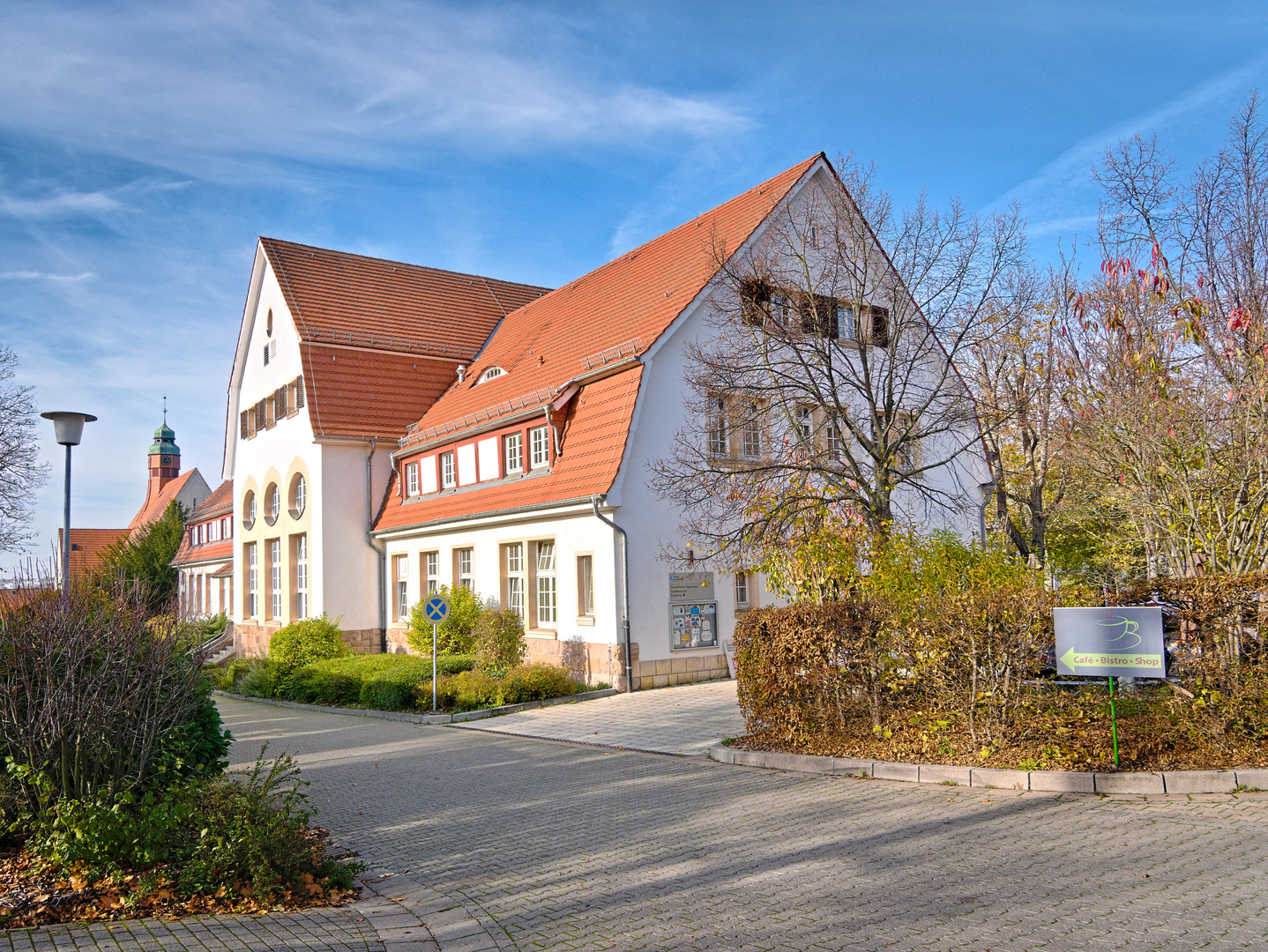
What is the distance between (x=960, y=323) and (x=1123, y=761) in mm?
6390

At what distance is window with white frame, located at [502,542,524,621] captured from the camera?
20.2 meters

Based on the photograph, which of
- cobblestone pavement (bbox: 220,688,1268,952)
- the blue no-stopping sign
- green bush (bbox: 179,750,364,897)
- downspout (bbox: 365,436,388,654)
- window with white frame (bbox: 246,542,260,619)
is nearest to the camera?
cobblestone pavement (bbox: 220,688,1268,952)

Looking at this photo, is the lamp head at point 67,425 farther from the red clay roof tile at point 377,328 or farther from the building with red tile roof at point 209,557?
the building with red tile roof at point 209,557

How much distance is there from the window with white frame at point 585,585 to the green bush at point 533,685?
155cm

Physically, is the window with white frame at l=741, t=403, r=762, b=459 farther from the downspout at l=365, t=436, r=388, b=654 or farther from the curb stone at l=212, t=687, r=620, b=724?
the downspout at l=365, t=436, r=388, b=654

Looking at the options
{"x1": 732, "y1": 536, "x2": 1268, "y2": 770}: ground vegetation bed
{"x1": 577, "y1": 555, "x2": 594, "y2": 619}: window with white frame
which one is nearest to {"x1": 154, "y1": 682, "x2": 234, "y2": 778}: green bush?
{"x1": 732, "y1": 536, "x2": 1268, "y2": 770}: ground vegetation bed

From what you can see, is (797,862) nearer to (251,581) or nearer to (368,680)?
(368,680)

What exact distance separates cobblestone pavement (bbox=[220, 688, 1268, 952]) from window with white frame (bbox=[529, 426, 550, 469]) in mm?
10481

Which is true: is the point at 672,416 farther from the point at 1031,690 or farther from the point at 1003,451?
the point at 1031,690

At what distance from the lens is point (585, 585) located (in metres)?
18.6

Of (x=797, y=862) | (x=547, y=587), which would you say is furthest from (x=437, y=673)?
(x=797, y=862)

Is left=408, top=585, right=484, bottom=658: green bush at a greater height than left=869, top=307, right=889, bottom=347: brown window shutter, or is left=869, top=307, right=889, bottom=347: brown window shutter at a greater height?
left=869, top=307, right=889, bottom=347: brown window shutter

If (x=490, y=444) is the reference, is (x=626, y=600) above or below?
below

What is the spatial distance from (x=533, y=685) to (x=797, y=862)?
10.8 metres
